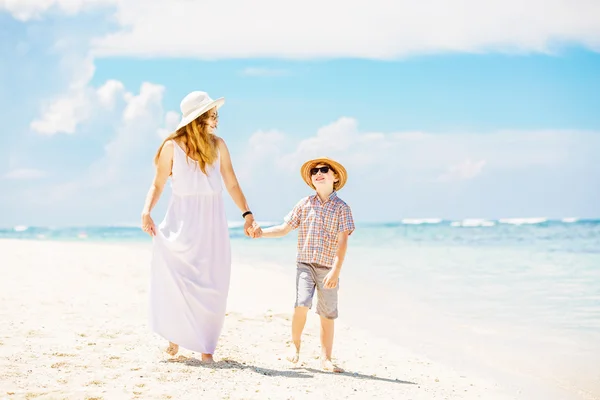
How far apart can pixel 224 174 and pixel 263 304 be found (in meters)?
3.58

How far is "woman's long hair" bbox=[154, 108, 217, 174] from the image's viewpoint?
17.0 feet

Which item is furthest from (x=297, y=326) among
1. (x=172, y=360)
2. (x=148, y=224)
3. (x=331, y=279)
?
(x=148, y=224)

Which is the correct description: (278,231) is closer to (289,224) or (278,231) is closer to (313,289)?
(289,224)

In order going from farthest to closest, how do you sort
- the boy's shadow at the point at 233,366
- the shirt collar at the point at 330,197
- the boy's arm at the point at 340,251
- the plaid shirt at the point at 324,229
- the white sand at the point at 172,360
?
the shirt collar at the point at 330,197, the plaid shirt at the point at 324,229, the boy's arm at the point at 340,251, the boy's shadow at the point at 233,366, the white sand at the point at 172,360

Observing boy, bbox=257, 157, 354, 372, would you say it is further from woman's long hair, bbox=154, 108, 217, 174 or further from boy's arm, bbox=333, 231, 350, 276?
woman's long hair, bbox=154, 108, 217, 174

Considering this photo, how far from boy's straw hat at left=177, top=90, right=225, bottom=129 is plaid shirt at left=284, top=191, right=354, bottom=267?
1109 mm

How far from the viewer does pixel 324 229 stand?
5.28 m

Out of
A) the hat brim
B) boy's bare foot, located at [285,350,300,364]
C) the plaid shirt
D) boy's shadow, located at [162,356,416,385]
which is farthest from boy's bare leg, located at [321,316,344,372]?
the hat brim

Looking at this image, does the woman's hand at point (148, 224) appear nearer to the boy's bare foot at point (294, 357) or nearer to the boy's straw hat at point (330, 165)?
the boy's straw hat at point (330, 165)

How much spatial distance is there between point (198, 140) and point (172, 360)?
171 centimetres

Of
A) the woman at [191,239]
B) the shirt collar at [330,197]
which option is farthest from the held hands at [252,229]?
the shirt collar at [330,197]

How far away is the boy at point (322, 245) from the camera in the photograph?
525cm

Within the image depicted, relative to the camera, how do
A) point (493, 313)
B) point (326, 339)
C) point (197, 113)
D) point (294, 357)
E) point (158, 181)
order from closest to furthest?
point (197, 113)
point (158, 181)
point (326, 339)
point (294, 357)
point (493, 313)

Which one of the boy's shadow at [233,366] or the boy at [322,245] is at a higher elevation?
the boy at [322,245]
